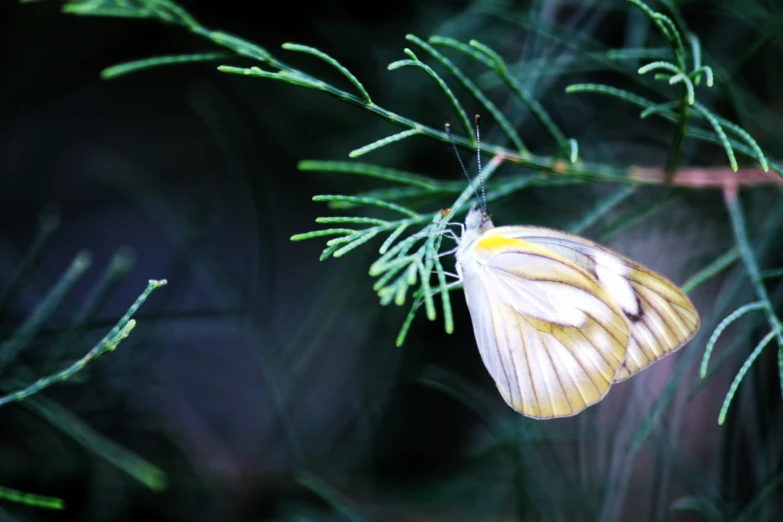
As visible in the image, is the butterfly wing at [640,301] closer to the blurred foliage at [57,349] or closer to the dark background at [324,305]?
the dark background at [324,305]

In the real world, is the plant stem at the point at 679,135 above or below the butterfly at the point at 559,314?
above

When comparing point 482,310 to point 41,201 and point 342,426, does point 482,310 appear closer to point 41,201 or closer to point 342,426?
point 342,426

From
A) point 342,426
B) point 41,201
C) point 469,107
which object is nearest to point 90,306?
point 342,426

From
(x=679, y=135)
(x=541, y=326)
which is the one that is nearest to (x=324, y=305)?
(x=541, y=326)

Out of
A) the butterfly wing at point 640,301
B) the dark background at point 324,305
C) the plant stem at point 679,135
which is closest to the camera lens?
the plant stem at point 679,135

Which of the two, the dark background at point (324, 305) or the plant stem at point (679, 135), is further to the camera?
the dark background at point (324, 305)

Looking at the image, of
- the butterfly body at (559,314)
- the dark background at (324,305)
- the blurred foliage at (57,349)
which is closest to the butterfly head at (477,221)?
the butterfly body at (559,314)

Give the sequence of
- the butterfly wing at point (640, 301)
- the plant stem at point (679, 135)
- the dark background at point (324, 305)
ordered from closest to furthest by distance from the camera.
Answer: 1. the plant stem at point (679, 135)
2. the butterfly wing at point (640, 301)
3. the dark background at point (324, 305)
